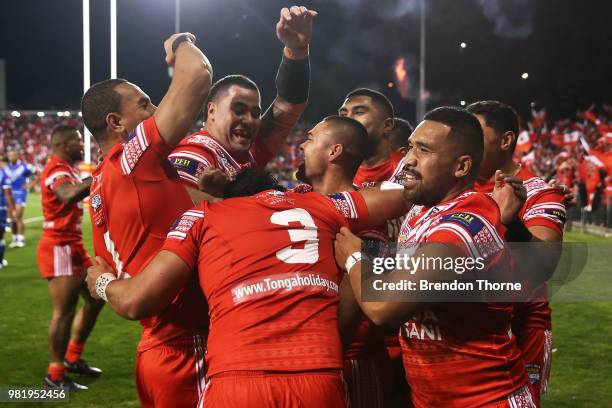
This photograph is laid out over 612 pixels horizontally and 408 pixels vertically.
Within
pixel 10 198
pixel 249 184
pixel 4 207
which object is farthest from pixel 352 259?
pixel 10 198

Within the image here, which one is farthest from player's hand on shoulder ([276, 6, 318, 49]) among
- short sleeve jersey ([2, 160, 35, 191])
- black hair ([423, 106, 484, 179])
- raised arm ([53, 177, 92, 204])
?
short sleeve jersey ([2, 160, 35, 191])

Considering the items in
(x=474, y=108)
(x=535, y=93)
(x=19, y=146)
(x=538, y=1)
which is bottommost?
(x=19, y=146)

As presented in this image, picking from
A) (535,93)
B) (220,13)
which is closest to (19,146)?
(220,13)

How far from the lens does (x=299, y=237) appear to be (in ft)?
9.24

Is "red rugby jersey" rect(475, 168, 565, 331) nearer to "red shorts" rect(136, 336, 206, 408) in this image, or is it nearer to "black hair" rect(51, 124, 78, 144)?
"red shorts" rect(136, 336, 206, 408)

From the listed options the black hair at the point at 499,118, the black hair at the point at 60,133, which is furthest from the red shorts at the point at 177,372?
the black hair at the point at 60,133

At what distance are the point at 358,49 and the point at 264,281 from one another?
2331 inches

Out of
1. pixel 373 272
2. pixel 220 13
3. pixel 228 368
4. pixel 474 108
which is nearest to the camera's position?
Answer: pixel 228 368

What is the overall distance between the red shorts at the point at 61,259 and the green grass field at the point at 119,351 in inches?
42.1

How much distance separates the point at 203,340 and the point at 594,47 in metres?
39.7

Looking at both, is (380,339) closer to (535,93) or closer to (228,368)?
(228,368)

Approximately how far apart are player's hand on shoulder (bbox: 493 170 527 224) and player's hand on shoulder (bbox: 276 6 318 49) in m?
1.40

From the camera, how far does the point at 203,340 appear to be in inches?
131

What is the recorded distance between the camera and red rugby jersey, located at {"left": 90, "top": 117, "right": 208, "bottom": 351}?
3.18 meters
